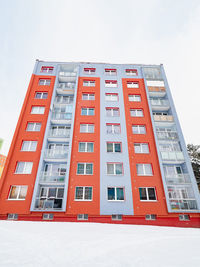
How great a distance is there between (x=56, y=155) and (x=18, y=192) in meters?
5.07

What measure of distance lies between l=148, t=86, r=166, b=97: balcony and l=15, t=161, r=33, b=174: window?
1916cm

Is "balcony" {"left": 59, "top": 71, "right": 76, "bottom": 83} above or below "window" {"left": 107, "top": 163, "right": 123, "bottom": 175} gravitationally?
above

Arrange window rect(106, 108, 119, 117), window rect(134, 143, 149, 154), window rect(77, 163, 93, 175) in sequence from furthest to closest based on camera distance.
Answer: window rect(106, 108, 119, 117) < window rect(134, 143, 149, 154) < window rect(77, 163, 93, 175)

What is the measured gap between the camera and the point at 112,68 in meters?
22.0

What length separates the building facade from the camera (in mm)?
12289

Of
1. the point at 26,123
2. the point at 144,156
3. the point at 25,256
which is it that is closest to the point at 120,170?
the point at 144,156

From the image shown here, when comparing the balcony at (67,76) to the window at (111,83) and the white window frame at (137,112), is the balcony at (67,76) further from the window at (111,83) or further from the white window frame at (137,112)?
the white window frame at (137,112)

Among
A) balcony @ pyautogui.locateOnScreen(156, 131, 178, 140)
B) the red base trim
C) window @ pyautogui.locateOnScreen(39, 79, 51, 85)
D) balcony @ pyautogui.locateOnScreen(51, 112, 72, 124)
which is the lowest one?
the red base trim

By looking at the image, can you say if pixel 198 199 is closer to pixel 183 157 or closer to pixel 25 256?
pixel 183 157

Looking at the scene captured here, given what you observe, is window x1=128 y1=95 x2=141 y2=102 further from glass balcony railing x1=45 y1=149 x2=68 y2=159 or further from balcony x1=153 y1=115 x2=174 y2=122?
glass balcony railing x1=45 y1=149 x2=68 y2=159

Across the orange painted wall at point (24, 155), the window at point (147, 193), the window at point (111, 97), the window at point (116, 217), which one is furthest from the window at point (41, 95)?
the window at point (147, 193)

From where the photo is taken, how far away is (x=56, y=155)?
48.5 feet

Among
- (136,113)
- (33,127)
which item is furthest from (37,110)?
(136,113)

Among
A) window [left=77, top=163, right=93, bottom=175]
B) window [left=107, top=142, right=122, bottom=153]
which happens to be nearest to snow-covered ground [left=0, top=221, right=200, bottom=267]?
window [left=77, top=163, right=93, bottom=175]
